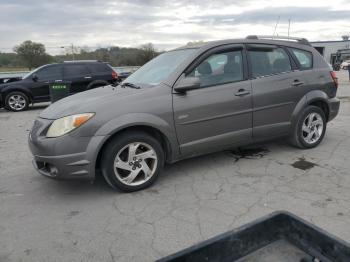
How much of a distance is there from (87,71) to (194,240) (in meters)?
10.3

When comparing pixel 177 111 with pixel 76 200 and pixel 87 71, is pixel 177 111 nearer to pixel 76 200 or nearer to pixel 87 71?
pixel 76 200

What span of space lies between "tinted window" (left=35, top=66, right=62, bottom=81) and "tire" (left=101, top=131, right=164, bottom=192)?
9106mm

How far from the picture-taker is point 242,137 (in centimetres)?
454

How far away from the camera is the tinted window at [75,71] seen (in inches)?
470

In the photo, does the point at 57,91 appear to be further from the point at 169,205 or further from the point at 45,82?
the point at 169,205

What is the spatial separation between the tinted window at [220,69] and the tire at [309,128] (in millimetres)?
1303

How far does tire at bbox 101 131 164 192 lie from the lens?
3.67 metres

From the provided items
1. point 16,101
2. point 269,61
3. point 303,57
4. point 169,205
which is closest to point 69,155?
point 169,205

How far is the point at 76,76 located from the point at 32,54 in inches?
608

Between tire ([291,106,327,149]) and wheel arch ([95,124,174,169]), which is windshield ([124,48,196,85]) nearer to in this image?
wheel arch ([95,124,174,169])

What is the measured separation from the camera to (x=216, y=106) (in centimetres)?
421

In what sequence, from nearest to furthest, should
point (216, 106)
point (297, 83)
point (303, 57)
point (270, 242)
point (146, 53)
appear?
point (270, 242) < point (216, 106) < point (297, 83) < point (303, 57) < point (146, 53)

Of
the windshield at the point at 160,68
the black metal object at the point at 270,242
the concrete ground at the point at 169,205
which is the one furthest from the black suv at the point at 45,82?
the black metal object at the point at 270,242

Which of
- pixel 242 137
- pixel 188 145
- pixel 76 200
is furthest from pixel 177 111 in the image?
pixel 76 200
